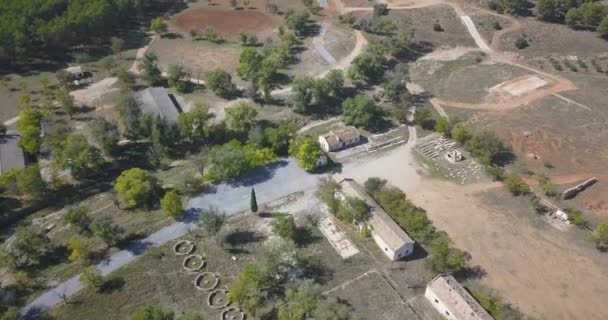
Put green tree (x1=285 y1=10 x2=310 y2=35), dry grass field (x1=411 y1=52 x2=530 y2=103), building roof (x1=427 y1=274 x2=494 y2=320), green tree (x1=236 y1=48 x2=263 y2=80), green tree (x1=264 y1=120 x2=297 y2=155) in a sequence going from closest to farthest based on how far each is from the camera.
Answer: building roof (x1=427 y1=274 x2=494 y2=320)
green tree (x1=264 y1=120 x2=297 y2=155)
green tree (x1=236 y1=48 x2=263 y2=80)
dry grass field (x1=411 y1=52 x2=530 y2=103)
green tree (x1=285 y1=10 x2=310 y2=35)

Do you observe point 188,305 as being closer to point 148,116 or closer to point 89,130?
point 148,116

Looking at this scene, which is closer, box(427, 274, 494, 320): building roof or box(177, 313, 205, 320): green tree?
box(177, 313, 205, 320): green tree

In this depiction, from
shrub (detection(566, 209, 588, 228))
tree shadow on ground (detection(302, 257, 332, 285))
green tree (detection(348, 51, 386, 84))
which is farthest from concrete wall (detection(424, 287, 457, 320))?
green tree (detection(348, 51, 386, 84))

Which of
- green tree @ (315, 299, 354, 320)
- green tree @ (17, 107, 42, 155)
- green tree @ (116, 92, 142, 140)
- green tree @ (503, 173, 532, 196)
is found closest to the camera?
green tree @ (315, 299, 354, 320)

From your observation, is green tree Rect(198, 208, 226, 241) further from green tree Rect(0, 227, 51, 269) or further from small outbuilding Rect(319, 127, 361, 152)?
small outbuilding Rect(319, 127, 361, 152)

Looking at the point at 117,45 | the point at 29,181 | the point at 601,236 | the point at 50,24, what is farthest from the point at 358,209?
the point at 50,24

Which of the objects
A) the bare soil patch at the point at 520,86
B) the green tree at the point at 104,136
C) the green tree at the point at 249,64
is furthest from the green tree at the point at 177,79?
the bare soil patch at the point at 520,86

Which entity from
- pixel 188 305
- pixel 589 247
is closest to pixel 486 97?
pixel 589 247
